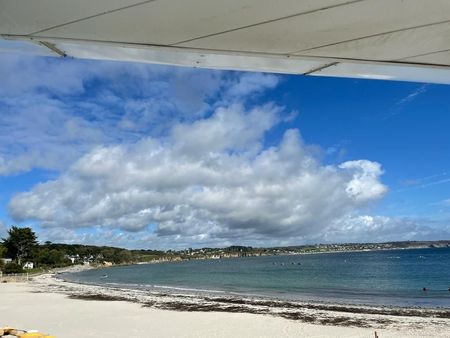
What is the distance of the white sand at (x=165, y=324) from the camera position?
1856 centimetres

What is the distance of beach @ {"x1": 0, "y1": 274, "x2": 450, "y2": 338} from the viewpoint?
18.9 metres

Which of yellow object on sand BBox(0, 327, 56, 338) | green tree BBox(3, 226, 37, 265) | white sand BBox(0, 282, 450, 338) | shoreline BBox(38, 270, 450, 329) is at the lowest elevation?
white sand BBox(0, 282, 450, 338)

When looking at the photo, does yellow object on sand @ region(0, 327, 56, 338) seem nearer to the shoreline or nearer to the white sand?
the white sand

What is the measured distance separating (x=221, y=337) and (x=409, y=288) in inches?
1223

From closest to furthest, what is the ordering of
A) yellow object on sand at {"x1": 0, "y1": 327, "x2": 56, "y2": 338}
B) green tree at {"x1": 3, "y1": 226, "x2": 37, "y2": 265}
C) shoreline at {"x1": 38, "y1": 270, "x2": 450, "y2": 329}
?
yellow object on sand at {"x1": 0, "y1": 327, "x2": 56, "y2": 338} < shoreline at {"x1": 38, "y1": 270, "x2": 450, "y2": 329} < green tree at {"x1": 3, "y1": 226, "x2": 37, "y2": 265}

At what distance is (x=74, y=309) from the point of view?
27.1 metres

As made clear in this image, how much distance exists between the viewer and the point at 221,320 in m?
22.1

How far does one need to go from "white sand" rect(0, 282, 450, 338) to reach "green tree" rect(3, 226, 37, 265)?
250 feet

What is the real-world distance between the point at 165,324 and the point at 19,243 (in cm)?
8910

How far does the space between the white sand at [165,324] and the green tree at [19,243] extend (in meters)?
76.3

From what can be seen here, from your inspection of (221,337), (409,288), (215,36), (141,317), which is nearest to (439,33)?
(215,36)

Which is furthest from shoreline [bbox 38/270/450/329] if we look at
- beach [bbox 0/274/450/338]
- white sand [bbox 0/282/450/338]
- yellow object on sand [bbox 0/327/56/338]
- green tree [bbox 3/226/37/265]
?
green tree [bbox 3/226/37/265]

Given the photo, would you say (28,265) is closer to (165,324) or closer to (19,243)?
(19,243)

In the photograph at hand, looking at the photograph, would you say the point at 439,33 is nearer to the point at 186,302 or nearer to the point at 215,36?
the point at 215,36
